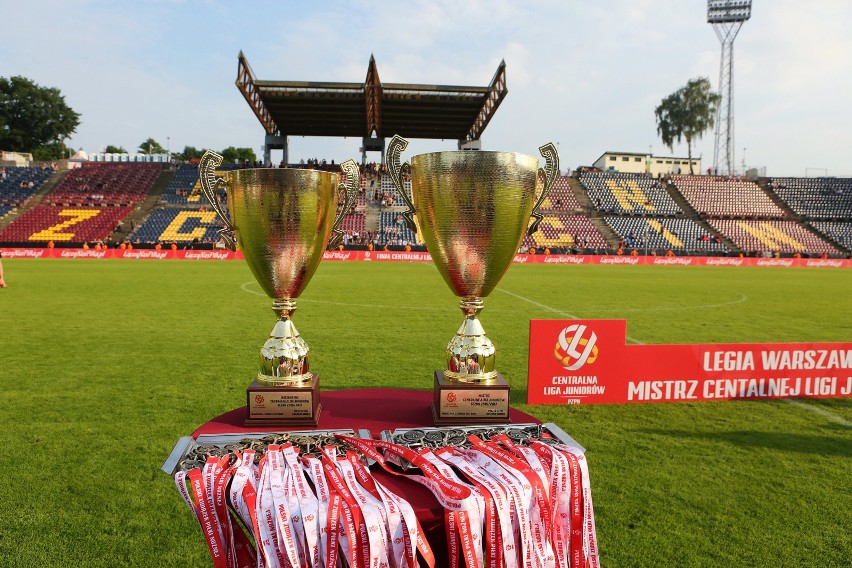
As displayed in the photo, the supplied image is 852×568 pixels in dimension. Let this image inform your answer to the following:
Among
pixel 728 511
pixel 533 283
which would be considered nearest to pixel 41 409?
pixel 728 511

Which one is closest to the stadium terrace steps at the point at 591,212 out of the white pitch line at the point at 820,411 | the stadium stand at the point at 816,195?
the stadium stand at the point at 816,195

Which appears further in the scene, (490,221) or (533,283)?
(533,283)

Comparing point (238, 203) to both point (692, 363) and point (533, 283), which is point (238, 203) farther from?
point (533, 283)

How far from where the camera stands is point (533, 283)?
640 inches

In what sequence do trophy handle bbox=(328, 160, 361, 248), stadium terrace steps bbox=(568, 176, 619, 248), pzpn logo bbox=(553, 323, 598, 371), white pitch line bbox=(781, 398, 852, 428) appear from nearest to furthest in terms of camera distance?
trophy handle bbox=(328, 160, 361, 248) < white pitch line bbox=(781, 398, 852, 428) < pzpn logo bbox=(553, 323, 598, 371) < stadium terrace steps bbox=(568, 176, 619, 248)

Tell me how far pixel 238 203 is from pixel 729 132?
53.4 m

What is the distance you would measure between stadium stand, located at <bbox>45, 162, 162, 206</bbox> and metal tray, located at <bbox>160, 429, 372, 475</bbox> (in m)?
40.7

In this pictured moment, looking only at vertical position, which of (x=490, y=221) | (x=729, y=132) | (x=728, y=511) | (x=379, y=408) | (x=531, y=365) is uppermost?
(x=729, y=132)

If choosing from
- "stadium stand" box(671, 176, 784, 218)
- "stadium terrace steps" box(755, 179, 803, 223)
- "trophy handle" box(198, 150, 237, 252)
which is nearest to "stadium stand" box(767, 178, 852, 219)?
"stadium terrace steps" box(755, 179, 803, 223)

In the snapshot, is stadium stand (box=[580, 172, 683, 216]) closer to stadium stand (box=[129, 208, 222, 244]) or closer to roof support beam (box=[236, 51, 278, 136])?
roof support beam (box=[236, 51, 278, 136])

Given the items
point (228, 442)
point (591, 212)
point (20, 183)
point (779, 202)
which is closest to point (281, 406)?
point (228, 442)

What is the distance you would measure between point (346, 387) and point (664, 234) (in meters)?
34.4

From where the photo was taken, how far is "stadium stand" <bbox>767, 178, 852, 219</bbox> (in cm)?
3906

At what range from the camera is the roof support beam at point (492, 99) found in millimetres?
29750
